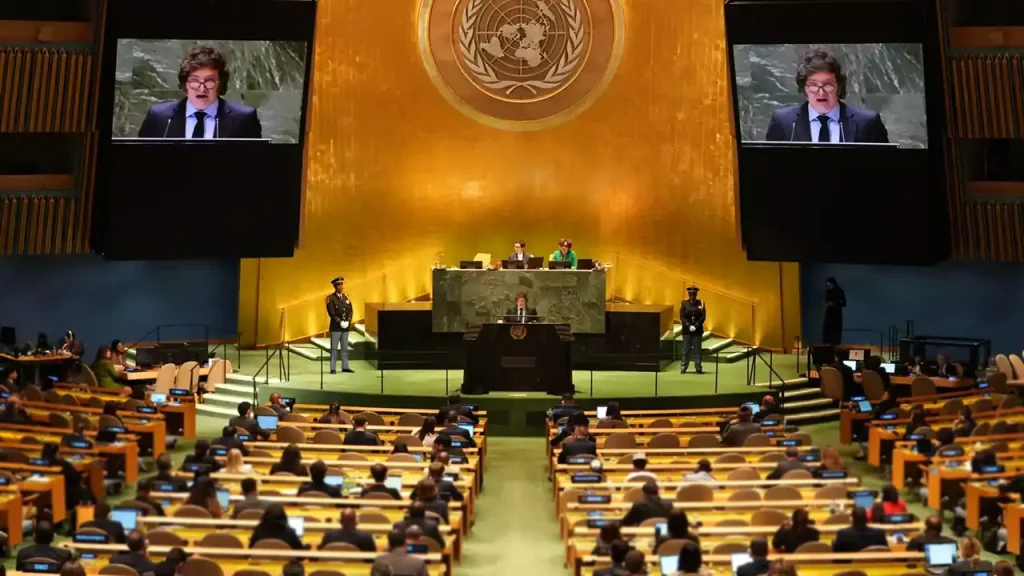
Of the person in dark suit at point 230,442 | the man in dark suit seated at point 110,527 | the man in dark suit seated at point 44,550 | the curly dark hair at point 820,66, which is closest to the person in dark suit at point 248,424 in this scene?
the person in dark suit at point 230,442

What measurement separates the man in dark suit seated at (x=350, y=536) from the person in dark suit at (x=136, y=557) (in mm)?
1492

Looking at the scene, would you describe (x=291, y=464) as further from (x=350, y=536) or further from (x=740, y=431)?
(x=740, y=431)

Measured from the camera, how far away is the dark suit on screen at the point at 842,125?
75.0ft

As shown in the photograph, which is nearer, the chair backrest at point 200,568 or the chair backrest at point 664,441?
the chair backrest at point 200,568

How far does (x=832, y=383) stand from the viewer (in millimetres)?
21984

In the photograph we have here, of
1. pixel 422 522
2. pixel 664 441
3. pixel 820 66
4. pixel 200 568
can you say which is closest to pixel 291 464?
pixel 422 522

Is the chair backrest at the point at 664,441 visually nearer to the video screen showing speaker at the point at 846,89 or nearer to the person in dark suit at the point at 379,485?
the person in dark suit at the point at 379,485

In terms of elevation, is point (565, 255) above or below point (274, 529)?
above

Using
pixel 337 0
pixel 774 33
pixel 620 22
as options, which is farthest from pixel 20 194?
pixel 774 33

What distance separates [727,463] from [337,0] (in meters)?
14.0

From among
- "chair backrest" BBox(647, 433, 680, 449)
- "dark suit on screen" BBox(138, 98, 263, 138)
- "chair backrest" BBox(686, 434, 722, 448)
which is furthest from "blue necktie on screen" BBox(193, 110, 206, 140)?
"chair backrest" BBox(686, 434, 722, 448)

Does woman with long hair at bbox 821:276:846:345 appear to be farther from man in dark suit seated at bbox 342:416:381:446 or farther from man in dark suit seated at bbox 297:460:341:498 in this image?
man in dark suit seated at bbox 297:460:341:498

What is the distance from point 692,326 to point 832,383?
8.84 feet

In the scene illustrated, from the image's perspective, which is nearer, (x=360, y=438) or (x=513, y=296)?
(x=360, y=438)
